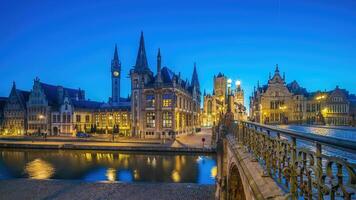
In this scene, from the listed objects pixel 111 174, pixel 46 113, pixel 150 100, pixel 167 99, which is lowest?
pixel 111 174

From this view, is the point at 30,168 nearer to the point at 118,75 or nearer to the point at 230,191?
the point at 230,191

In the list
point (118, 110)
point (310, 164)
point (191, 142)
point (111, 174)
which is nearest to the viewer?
point (310, 164)

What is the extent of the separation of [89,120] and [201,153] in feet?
137

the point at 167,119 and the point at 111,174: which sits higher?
the point at 167,119

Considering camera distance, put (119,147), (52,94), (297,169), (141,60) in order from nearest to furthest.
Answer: (297,169) < (119,147) < (141,60) < (52,94)

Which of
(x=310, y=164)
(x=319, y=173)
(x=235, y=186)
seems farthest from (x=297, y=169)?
(x=235, y=186)

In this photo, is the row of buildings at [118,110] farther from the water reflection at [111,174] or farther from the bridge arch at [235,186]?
the bridge arch at [235,186]

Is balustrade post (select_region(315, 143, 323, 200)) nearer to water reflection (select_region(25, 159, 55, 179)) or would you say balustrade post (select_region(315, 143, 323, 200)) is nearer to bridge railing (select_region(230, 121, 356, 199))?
bridge railing (select_region(230, 121, 356, 199))

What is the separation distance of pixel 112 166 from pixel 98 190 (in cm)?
887

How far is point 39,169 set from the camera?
25750 mm

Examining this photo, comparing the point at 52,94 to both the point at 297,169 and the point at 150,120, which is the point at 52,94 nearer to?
the point at 150,120

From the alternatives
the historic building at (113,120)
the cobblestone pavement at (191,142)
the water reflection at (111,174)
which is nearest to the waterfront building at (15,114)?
the historic building at (113,120)

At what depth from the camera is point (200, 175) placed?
2275cm

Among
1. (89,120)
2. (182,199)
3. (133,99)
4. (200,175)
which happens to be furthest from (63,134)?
(182,199)
